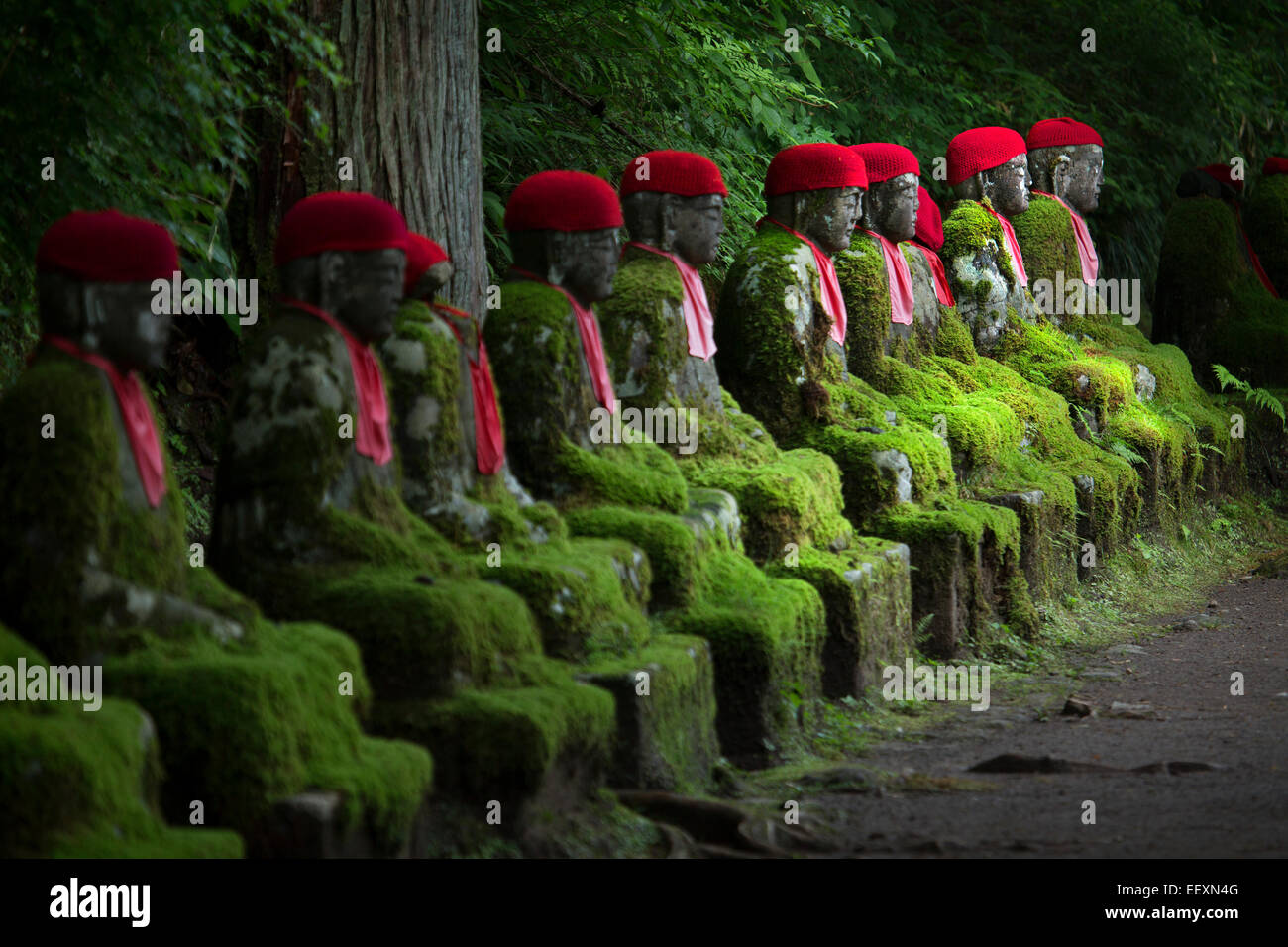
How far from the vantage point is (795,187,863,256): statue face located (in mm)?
8289

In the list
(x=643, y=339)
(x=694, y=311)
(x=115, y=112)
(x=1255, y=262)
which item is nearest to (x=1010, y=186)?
(x=1255, y=262)

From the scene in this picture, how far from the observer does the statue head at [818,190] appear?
825 centimetres

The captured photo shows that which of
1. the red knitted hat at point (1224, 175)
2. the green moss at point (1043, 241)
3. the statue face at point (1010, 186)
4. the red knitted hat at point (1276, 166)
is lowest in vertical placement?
the green moss at point (1043, 241)

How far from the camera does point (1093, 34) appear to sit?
15.2 meters

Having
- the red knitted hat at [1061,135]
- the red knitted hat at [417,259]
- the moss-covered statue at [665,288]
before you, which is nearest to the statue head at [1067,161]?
the red knitted hat at [1061,135]

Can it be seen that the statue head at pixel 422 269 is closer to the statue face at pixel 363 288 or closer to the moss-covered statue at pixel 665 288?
the statue face at pixel 363 288

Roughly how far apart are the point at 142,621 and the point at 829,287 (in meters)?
4.88

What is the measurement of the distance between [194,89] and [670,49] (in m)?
4.37

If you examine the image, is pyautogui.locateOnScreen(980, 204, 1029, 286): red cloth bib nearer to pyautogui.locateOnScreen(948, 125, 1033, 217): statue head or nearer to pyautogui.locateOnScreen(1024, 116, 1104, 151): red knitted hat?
pyautogui.locateOnScreen(948, 125, 1033, 217): statue head

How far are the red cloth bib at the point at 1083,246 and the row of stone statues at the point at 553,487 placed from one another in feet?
7.02

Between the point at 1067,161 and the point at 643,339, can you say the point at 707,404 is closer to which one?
the point at 643,339

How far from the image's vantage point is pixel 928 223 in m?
10.5

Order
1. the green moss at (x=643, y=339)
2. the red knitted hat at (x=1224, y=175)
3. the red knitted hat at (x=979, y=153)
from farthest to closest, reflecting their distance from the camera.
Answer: the red knitted hat at (x=1224, y=175) < the red knitted hat at (x=979, y=153) < the green moss at (x=643, y=339)

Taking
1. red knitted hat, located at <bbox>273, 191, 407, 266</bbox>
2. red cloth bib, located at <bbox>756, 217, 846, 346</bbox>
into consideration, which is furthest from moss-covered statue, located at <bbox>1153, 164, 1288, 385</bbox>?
red knitted hat, located at <bbox>273, 191, 407, 266</bbox>
